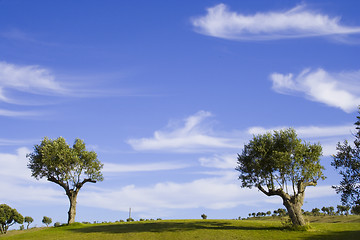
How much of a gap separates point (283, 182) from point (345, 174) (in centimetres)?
1403

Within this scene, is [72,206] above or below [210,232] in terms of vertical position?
above

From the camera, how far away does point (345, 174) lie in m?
47.3

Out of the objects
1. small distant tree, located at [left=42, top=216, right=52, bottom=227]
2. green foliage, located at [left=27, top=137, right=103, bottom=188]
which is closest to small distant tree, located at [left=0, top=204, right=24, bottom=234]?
small distant tree, located at [left=42, top=216, right=52, bottom=227]

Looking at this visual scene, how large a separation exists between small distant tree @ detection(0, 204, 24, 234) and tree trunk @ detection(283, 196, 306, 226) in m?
130

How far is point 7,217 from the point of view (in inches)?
5605

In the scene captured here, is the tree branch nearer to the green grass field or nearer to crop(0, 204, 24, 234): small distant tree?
the green grass field

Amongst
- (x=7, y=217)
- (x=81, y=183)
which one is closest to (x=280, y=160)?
(x=81, y=183)

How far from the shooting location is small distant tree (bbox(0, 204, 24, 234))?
140 metres

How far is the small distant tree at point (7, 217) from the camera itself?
139750 mm

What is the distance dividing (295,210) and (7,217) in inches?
5279

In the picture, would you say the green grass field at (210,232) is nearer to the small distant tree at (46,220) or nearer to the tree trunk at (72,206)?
the tree trunk at (72,206)

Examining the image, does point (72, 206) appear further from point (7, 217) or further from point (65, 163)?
point (7, 217)

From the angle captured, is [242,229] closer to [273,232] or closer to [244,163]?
[273,232]

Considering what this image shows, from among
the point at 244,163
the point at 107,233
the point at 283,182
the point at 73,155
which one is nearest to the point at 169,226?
the point at 107,233
